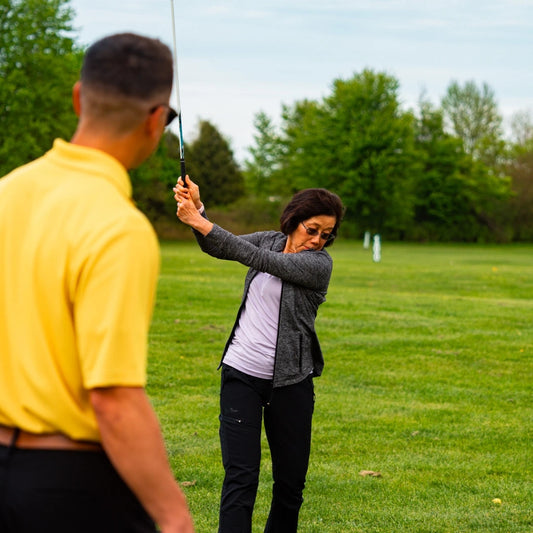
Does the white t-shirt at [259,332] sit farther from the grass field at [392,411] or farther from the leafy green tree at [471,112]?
the leafy green tree at [471,112]

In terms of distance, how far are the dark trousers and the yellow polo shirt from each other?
8.95 ft

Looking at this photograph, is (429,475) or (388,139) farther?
(388,139)

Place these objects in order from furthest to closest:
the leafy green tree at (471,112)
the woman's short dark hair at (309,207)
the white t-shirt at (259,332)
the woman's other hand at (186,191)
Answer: the leafy green tree at (471,112)
the woman's short dark hair at (309,207)
the white t-shirt at (259,332)
the woman's other hand at (186,191)

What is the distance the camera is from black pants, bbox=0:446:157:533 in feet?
6.74

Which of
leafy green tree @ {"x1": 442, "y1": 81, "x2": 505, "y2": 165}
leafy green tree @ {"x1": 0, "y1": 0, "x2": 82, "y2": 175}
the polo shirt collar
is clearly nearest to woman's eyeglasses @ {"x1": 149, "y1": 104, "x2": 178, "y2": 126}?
the polo shirt collar

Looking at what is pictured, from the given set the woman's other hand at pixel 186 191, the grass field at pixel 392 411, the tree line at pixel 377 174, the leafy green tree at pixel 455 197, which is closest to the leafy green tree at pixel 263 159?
the tree line at pixel 377 174

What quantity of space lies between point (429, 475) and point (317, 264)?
3.15m

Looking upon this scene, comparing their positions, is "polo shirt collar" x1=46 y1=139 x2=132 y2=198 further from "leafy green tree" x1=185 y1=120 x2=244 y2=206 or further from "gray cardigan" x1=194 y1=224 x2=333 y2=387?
"leafy green tree" x1=185 y1=120 x2=244 y2=206

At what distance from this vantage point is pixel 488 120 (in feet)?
294

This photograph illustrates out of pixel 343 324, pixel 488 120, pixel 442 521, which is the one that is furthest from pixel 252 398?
pixel 488 120

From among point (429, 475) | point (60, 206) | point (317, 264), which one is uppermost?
point (60, 206)

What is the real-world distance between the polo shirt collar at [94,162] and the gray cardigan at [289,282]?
8.17 ft

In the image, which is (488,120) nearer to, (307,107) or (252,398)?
(307,107)

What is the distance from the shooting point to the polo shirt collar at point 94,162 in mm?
2090
